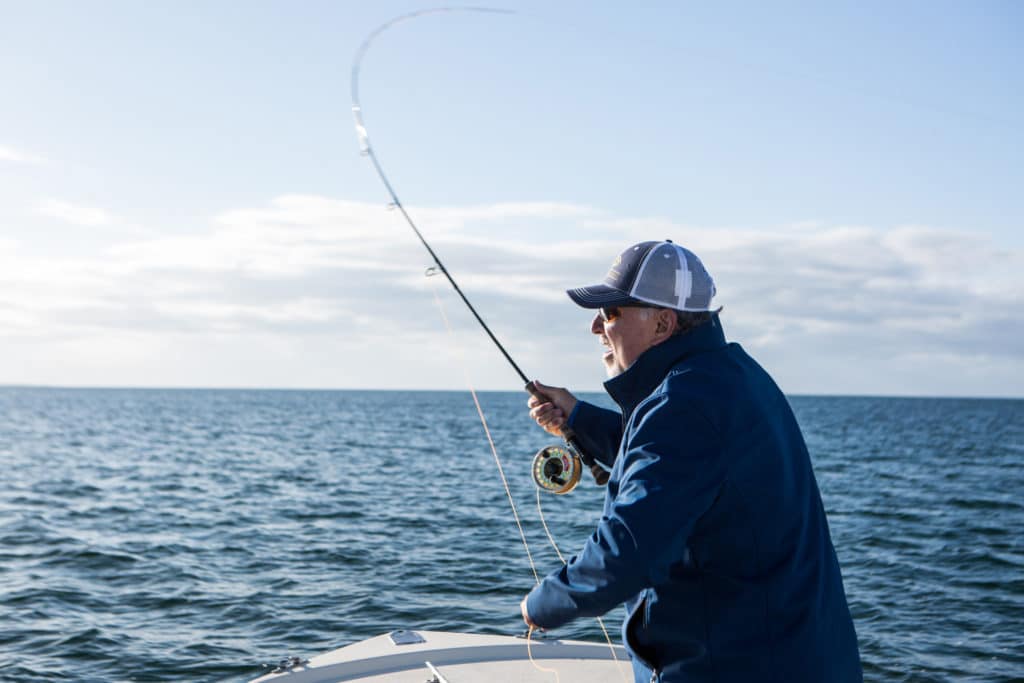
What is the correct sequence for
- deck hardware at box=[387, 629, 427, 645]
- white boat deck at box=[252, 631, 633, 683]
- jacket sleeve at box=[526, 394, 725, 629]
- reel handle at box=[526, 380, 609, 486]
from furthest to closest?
deck hardware at box=[387, 629, 427, 645] → white boat deck at box=[252, 631, 633, 683] → reel handle at box=[526, 380, 609, 486] → jacket sleeve at box=[526, 394, 725, 629]

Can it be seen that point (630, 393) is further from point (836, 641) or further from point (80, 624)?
point (80, 624)

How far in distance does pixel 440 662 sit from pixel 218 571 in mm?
7336

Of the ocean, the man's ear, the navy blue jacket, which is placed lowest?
the ocean

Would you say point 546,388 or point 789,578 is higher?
point 546,388

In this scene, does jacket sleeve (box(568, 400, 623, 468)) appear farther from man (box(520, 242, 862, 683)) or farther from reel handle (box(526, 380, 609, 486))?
man (box(520, 242, 862, 683))

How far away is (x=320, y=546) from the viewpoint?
12.9 metres

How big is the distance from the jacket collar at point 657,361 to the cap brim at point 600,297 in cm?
13

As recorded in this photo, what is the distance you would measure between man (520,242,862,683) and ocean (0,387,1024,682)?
6.04m

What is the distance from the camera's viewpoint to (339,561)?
38.8 feet

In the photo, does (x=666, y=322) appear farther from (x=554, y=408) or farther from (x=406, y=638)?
(x=406, y=638)

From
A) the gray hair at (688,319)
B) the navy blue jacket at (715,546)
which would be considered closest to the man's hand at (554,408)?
the gray hair at (688,319)

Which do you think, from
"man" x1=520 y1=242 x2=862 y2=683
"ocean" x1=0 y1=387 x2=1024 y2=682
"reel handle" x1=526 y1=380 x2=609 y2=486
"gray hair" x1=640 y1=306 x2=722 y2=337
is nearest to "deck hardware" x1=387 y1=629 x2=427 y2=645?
"reel handle" x1=526 y1=380 x2=609 y2=486

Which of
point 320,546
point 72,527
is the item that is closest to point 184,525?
point 72,527

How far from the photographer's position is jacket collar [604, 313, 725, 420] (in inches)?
81.4
